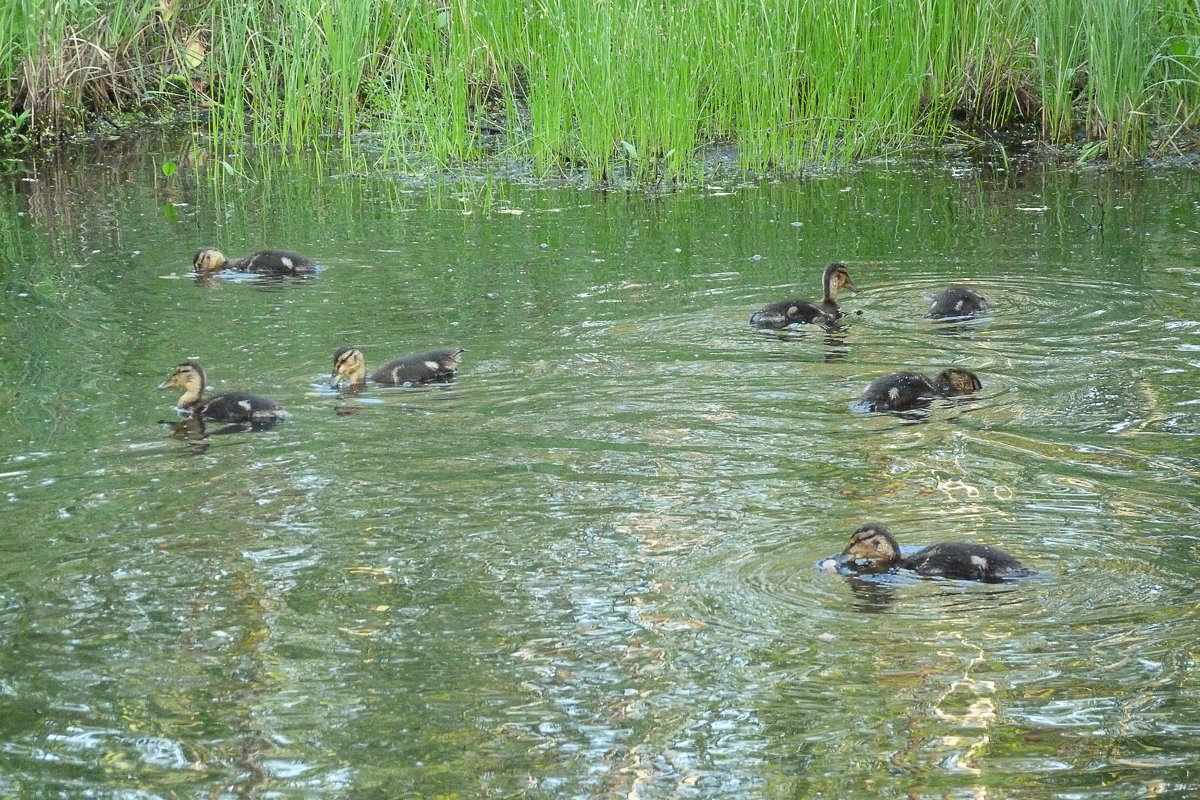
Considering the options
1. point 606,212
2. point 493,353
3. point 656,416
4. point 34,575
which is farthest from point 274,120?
point 34,575

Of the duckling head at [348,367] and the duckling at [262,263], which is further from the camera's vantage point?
the duckling at [262,263]

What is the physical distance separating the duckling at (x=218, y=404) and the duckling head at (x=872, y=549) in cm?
271

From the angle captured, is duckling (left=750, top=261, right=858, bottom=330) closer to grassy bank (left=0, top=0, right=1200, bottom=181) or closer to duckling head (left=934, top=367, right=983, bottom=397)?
duckling head (left=934, top=367, right=983, bottom=397)

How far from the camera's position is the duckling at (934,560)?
471 centimetres

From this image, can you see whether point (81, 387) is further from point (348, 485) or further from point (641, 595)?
point (641, 595)

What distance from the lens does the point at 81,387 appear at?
7125 mm

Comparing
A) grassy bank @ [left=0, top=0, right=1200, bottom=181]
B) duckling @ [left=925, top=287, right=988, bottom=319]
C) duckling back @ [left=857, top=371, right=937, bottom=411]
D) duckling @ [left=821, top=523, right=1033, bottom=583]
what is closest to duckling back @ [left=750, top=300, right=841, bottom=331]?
duckling @ [left=925, top=287, right=988, bottom=319]

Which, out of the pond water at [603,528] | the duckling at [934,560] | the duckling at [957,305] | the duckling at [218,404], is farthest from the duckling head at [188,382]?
the duckling at [957,305]

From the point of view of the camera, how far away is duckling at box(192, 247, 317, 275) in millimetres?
9367

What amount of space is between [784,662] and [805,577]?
59 centimetres

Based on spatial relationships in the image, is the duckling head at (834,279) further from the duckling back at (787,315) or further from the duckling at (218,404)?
the duckling at (218,404)

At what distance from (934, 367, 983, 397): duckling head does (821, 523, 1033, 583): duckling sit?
2.00 meters

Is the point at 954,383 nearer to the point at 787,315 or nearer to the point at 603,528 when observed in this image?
the point at 787,315

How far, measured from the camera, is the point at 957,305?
8.00 metres
